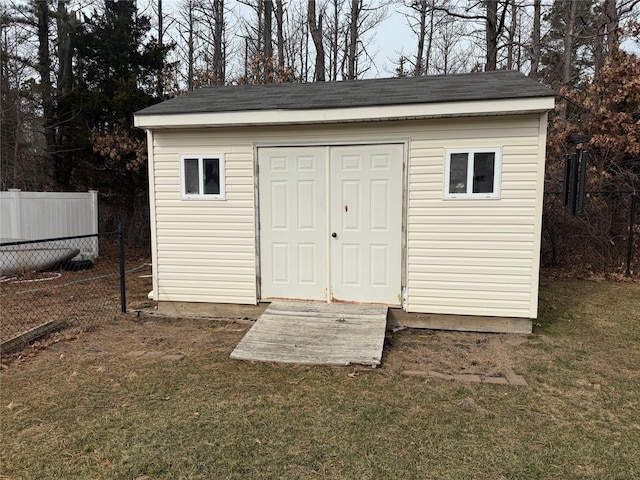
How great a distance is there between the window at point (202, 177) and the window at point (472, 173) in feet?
8.97

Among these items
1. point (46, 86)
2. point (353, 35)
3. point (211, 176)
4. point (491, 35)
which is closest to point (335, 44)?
point (353, 35)

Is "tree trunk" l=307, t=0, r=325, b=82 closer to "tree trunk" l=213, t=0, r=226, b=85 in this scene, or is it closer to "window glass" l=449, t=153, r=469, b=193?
"tree trunk" l=213, t=0, r=226, b=85

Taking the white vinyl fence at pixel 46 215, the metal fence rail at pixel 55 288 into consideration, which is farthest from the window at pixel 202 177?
the white vinyl fence at pixel 46 215

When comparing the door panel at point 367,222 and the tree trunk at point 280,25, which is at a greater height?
the tree trunk at point 280,25

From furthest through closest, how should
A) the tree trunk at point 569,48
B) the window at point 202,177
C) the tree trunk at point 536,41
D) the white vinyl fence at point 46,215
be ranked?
1. the tree trunk at point 536,41
2. the tree trunk at point 569,48
3. the white vinyl fence at point 46,215
4. the window at point 202,177

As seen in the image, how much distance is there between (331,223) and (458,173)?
1.57 m

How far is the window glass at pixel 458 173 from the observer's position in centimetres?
498

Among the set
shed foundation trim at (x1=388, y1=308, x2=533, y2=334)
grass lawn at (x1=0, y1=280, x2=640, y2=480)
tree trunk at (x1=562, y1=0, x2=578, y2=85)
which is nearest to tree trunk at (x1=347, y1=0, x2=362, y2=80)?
tree trunk at (x1=562, y1=0, x2=578, y2=85)

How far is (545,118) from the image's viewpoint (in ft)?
15.5

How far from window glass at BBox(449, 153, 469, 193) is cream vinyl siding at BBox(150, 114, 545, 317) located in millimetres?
113

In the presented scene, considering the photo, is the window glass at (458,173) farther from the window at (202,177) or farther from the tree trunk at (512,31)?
the tree trunk at (512,31)

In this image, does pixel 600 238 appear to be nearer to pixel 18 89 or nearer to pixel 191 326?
pixel 191 326

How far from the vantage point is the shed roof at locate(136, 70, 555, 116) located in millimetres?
4793

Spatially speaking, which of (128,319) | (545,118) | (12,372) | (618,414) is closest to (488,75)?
(545,118)
